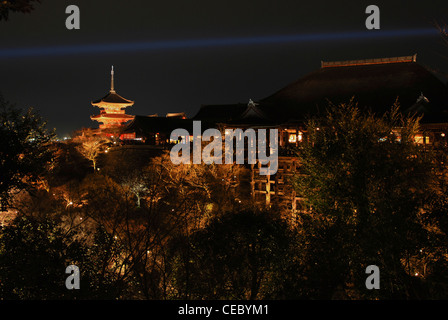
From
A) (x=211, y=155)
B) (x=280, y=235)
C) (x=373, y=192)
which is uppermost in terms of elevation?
(x=211, y=155)

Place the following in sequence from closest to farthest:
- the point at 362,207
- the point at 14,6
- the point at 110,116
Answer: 1. the point at 14,6
2. the point at 362,207
3. the point at 110,116

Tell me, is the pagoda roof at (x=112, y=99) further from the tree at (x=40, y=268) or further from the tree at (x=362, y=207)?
the tree at (x=40, y=268)

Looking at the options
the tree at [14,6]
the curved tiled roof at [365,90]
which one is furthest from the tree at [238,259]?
the curved tiled roof at [365,90]

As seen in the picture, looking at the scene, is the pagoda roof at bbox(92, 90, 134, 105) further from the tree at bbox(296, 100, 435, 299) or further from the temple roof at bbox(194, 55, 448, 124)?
the tree at bbox(296, 100, 435, 299)

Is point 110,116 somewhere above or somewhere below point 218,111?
above

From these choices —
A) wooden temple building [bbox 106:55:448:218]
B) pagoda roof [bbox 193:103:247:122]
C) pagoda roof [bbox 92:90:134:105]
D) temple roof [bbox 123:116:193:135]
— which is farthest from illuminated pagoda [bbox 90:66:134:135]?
wooden temple building [bbox 106:55:448:218]

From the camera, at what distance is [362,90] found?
87.2ft

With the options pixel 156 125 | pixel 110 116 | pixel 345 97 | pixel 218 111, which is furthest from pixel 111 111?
pixel 345 97

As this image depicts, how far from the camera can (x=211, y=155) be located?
22781mm

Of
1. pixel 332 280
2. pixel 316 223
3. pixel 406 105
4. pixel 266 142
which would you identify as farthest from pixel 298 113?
pixel 332 280

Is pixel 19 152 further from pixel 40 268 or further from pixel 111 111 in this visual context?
pixel 111 111

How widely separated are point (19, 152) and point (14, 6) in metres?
3.06

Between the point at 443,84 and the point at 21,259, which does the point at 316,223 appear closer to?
the point at 21,259

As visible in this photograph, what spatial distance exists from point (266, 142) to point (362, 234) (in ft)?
55.1
